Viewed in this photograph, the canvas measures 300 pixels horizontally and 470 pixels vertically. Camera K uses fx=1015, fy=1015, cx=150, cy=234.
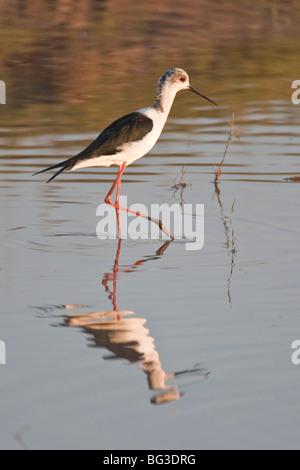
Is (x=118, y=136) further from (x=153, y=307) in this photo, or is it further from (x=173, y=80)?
(x=153, y=307)

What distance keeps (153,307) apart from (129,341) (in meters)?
0.62

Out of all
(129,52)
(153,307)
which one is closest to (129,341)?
(153,307)

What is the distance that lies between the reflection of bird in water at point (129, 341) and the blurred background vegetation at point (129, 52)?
6.88 meters

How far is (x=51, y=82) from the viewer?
15.6 meters

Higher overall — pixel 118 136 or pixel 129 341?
pixel 118 136

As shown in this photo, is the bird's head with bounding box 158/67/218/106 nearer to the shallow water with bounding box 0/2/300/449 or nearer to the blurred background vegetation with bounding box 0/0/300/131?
the shallow water with bounding box 0/2/300/449

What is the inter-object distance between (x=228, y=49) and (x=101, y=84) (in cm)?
394

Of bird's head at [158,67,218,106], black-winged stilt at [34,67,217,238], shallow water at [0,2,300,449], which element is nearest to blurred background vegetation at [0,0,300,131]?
shallow water at [0,2,300,449]

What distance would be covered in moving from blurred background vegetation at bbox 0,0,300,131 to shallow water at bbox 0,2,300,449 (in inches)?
108

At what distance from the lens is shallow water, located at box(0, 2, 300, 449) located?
14.7ft

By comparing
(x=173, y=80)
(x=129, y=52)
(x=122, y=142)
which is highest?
(x=129, y=52)

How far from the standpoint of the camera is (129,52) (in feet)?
59.1

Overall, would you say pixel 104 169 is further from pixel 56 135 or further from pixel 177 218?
pixel 177 218
